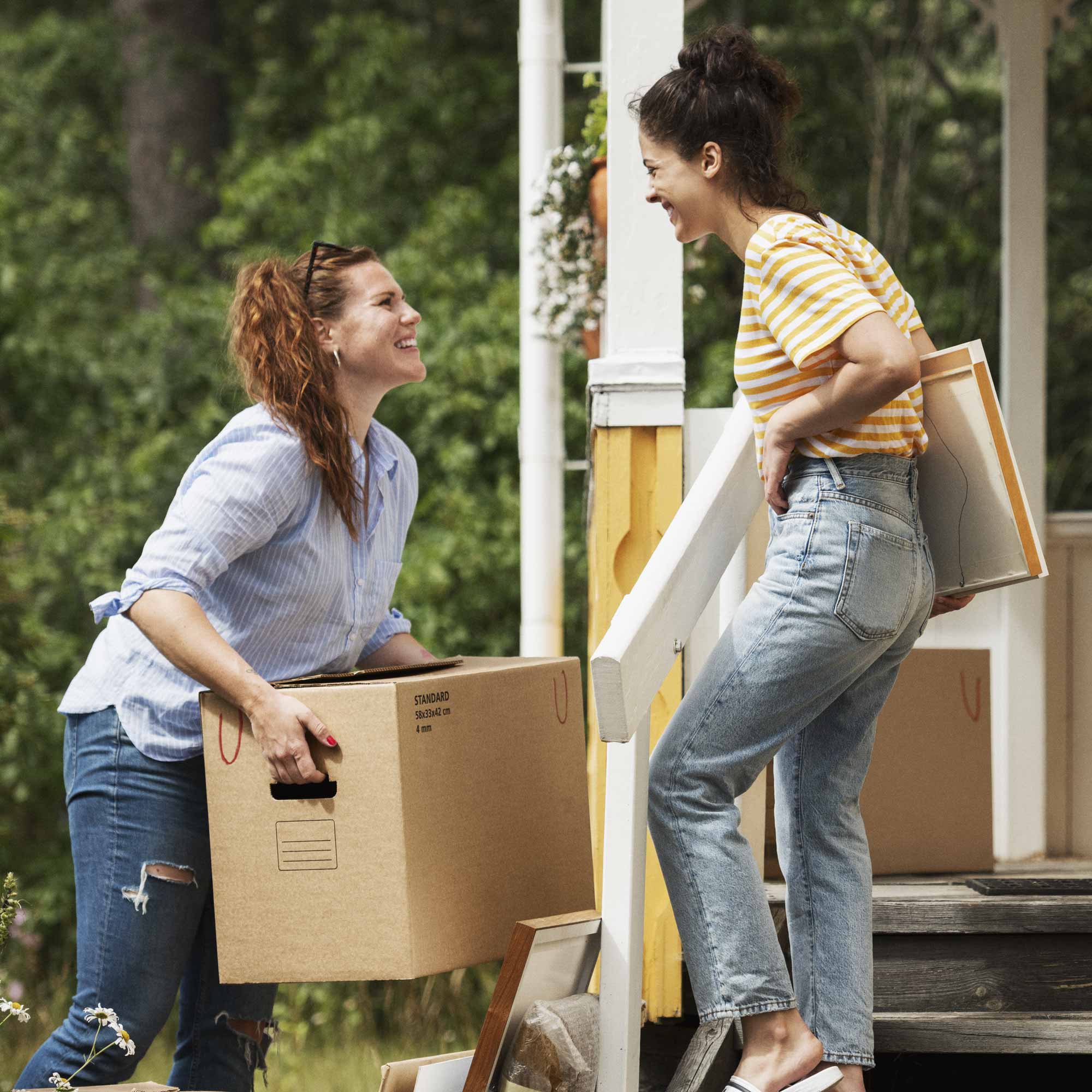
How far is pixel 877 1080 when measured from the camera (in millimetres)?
2635

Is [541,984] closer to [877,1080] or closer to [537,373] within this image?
[877,1080]

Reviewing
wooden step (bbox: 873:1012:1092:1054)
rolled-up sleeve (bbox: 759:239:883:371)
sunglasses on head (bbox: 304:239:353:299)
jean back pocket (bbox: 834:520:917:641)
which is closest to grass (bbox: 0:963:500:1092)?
wooden step (bbox: 873:1012:1092:1054)

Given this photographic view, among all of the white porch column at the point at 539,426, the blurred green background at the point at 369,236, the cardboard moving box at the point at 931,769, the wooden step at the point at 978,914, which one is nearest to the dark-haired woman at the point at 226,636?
the wooden step at the point at 978,914

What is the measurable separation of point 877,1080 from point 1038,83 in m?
2.84

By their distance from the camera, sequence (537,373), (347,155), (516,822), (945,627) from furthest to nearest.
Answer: (347,155)
(537,373)
(945,627)
(516,822)

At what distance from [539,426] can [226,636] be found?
2.66 m

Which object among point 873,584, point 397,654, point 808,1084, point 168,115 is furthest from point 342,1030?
point 168,115

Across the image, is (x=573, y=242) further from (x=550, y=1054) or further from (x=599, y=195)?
(x=550, y=1054)

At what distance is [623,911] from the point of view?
6.79 ft

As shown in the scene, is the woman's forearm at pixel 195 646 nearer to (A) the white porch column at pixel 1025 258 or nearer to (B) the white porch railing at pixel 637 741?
(B) the white porch railing at pixel 637 741

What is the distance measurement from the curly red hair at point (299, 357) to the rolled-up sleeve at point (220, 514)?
2.1 inches

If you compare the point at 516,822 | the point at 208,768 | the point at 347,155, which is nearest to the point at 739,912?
the point at 516,822

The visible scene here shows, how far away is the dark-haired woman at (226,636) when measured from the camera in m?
2.09

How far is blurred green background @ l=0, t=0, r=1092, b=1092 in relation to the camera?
22.1 feet
